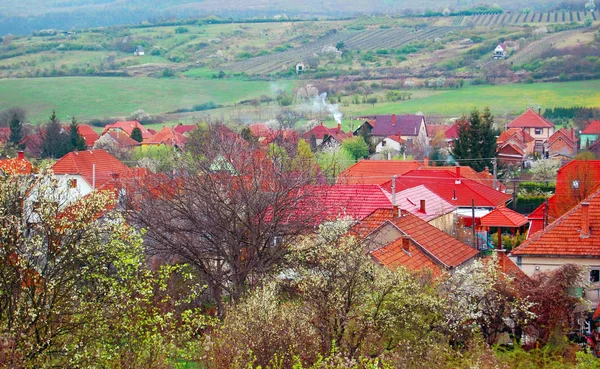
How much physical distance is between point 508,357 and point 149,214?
1205 cm

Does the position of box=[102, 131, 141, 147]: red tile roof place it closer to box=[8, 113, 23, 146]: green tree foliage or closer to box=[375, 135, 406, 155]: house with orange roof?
box=[8, 113, 23, 146]: green tree foliage

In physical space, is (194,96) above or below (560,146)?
Answer: below

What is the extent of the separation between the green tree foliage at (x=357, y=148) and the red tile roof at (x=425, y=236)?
5706 centimetres

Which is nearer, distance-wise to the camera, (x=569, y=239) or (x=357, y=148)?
(x=569, y=239)

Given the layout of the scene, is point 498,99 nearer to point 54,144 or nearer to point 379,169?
point 54,144

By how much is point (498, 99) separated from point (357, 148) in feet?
240

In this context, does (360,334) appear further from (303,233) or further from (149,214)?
(149,214)

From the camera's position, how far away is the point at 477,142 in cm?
7069

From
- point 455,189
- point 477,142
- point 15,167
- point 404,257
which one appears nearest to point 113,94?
point 477,142

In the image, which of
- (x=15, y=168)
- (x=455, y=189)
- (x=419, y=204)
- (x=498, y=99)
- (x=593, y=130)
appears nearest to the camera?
(x=15, y=168)

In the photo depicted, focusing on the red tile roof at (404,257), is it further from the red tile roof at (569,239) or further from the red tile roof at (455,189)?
the red tile roof at (455,189)

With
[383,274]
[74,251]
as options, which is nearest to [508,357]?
[383,274]

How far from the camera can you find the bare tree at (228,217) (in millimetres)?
25562

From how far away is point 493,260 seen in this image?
76.4 feet
